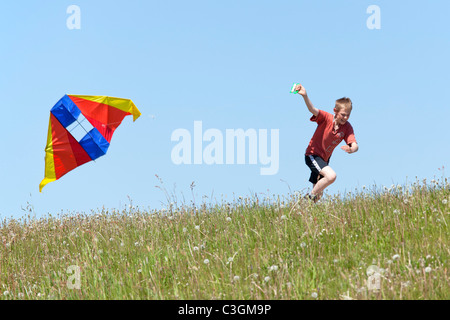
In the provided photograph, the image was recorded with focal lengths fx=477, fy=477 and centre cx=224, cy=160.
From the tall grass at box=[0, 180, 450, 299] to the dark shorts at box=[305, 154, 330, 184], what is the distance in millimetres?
1188

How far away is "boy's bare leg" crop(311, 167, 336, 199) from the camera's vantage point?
8.73m

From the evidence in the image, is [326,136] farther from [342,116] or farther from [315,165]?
[315,165]

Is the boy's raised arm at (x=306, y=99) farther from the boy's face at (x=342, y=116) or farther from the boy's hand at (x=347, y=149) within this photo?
the boy's hand at (x=347, y=149)

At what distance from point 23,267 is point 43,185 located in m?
2.71

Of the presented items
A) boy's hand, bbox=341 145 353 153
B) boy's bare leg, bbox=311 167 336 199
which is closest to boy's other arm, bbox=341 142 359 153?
boy's hand, bbox=341 145 353 153

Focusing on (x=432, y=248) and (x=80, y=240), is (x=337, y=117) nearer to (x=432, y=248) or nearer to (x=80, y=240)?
(x=432, y=248)

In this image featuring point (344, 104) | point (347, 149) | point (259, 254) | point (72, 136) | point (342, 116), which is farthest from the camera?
point (72, 136)

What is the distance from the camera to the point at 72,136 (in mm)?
10117

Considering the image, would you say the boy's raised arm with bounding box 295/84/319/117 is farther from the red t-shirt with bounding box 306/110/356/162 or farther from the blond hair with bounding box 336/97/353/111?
the blond hair with bounding box 336/97/353/111

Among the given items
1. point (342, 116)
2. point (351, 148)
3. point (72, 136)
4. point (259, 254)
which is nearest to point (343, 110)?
point (342, 116)

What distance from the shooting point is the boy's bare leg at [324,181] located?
8727 mm

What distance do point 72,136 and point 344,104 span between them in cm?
565

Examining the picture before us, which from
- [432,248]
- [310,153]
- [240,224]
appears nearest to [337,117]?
[310,153]

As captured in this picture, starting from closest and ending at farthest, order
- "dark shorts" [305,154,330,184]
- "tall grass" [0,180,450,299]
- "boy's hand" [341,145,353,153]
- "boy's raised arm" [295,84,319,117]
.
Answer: "tall grass" [0,180,450,299] < "boy's raised arm" [295,84,319,117] < "boy's hand" [341,145,353,153] < "dark shorts" [305,154,330,184]
